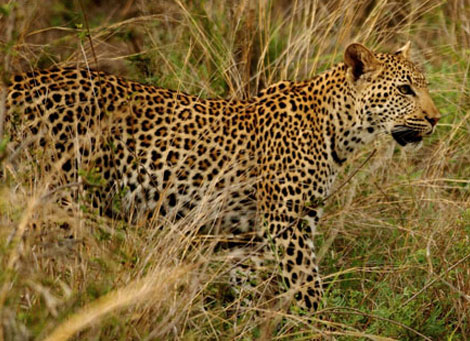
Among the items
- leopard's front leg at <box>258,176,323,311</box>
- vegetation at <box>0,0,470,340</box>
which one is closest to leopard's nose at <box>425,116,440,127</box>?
vegetation at <box>0,0,470,340</box>

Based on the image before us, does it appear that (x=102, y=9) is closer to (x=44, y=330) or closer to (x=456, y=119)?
(x=456, y=119)

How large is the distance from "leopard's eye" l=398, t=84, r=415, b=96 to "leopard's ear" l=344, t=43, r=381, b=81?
0.21 metres

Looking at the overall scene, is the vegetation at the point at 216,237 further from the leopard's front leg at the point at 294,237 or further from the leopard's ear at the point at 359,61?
the leopard's ear at the point at 359,61

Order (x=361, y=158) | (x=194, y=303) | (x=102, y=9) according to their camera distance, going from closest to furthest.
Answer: (x=194, y=303)
(x=361, y=158)
(x=102, y=9)

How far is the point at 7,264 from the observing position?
4016 millimetres

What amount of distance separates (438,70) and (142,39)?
2.91 meters

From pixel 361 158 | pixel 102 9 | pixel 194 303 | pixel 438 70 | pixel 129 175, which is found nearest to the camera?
pixel 194 303

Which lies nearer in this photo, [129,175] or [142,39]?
[129,175]

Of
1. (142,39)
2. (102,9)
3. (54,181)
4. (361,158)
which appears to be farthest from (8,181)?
(102,9)

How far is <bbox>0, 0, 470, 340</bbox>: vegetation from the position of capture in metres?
4.18

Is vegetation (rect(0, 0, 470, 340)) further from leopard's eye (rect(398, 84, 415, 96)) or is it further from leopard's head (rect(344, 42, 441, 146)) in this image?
leopard's eye (rect(398, 84, 415, 96))

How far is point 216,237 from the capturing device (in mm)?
5410

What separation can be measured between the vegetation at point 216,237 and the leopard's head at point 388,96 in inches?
21.5

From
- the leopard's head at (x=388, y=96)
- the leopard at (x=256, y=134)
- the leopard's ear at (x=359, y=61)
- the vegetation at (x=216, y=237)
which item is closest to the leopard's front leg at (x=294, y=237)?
the leopard at (x=256, y=134)
